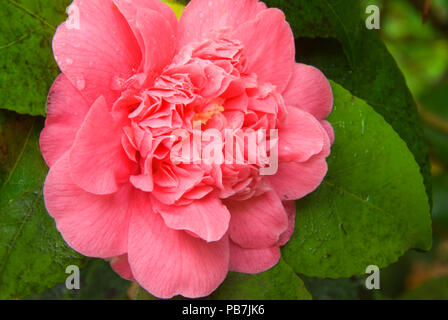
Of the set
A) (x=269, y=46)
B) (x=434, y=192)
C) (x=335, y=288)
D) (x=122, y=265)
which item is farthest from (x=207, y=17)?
(x=434, y=192)

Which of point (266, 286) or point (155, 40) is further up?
point (155, 40)

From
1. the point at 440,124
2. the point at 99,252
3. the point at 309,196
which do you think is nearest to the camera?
the point at 99,252

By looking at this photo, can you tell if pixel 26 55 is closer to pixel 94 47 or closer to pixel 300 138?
pixel 94 47

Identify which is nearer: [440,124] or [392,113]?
[392,113]
